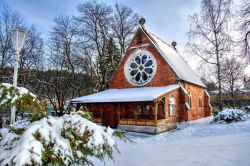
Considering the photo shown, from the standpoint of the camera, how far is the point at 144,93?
1916 centimetres

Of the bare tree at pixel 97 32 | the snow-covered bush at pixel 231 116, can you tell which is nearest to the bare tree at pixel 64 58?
the bare tree at pixel 97 32

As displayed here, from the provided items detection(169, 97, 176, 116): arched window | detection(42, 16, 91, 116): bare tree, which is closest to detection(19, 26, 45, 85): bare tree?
detection(42, 16, 91, 116): bare tree

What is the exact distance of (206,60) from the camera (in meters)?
24.7

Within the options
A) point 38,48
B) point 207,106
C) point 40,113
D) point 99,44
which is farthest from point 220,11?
point 40,113

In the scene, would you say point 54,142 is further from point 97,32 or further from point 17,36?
point 97,32

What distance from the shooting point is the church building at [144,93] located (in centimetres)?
1950

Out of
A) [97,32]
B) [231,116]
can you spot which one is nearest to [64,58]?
[97,32]

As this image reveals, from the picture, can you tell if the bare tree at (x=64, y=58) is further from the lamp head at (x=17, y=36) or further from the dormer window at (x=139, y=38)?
the lamp head at (x=17, y=36)

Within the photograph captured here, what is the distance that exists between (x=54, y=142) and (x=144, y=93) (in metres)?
15.7

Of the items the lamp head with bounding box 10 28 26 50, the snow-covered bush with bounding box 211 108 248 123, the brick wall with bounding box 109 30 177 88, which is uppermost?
the brick wall with bounding box 109 30 177 88

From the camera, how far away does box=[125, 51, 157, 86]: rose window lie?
75.5 ft

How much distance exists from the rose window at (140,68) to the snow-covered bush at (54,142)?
1874 centimetres

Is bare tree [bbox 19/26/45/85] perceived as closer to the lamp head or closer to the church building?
the church building

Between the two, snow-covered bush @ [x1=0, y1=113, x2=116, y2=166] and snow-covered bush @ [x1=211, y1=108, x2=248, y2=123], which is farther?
snow-covered bush @ [x1=211, y1=108, x2=248, y2=123]
